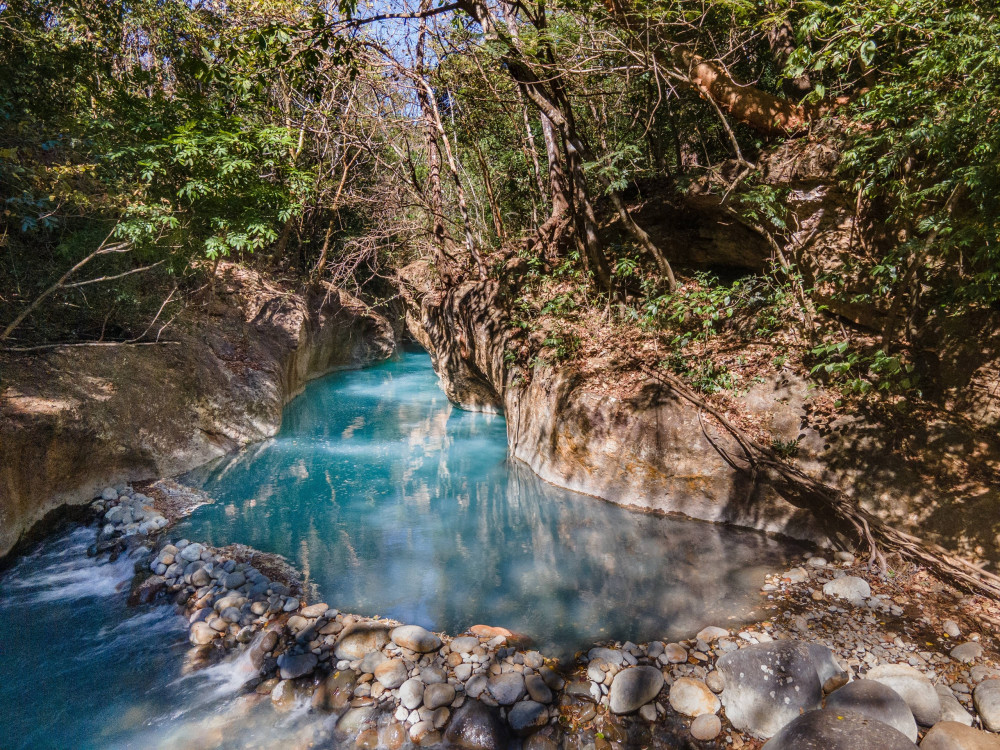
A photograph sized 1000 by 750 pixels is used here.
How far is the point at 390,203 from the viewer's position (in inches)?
492

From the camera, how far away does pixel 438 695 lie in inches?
145

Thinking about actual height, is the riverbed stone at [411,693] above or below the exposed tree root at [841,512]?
below

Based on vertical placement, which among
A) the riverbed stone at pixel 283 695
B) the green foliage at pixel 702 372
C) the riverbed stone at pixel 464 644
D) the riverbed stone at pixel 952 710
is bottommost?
the riverbed stone at pixel 283 695

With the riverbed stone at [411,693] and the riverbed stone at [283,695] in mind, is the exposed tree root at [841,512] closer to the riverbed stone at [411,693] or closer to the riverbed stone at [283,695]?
the riverbed stone at [411,693]

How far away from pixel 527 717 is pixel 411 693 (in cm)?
87

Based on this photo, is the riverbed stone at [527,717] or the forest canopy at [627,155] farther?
the forest canopy at [627,155]

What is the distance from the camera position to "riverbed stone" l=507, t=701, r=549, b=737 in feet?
11.5

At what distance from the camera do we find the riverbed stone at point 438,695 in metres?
3.64

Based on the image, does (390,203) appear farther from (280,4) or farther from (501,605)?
(501,605)

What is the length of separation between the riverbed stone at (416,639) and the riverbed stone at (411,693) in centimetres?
36

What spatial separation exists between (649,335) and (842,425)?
3079mm

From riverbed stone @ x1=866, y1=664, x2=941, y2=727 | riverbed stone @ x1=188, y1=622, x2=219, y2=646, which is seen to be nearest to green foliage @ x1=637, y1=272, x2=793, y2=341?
riverbed stone @ x1=866, y1=664, x2=941, y2=727

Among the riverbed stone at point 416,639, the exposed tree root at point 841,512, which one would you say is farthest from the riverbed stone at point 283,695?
the exposed tree root at point 841,512

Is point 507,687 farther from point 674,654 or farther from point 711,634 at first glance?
point 711,634
